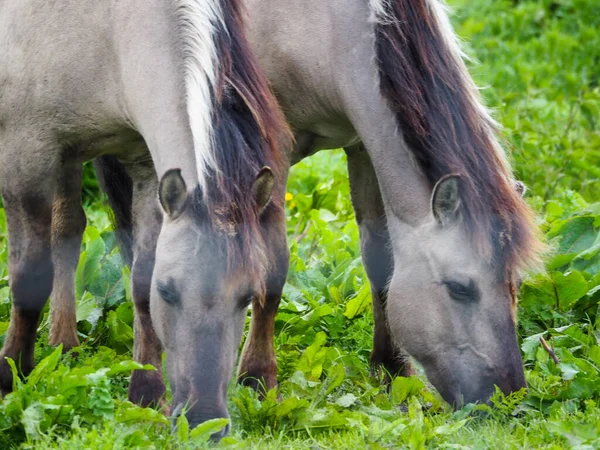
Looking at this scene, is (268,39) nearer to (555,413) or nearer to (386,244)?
(386,244)

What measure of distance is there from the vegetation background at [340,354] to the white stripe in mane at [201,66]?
0.84 meters

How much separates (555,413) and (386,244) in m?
1.13

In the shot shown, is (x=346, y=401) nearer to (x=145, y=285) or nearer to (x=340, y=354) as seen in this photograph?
(x=340, y=354)

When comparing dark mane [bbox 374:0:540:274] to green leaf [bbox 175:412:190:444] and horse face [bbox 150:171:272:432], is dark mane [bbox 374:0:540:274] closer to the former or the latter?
horse face [bbox 150:171:272:432]

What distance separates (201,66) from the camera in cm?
390

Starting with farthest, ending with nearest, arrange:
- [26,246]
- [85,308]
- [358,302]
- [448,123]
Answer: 1. [358,302]
2. [85,308]
3. [26,246]
4. [448,123]

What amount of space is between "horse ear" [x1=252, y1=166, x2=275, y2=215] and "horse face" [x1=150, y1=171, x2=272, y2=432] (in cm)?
18

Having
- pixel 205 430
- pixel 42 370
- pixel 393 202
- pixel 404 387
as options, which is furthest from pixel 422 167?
pixel 42 370

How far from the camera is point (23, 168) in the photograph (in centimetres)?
434

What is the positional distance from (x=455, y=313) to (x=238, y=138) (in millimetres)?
1124

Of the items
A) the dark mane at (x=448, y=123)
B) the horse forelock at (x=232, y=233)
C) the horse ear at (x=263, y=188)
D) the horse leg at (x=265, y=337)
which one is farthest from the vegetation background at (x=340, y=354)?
the horse ear at (x=263, y=188)

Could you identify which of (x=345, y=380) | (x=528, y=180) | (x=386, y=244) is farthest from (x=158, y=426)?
(x=528, y=180)

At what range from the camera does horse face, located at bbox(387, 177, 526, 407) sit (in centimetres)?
402

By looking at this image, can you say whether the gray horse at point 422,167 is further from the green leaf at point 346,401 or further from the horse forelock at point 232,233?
the green leaf at point 346,401
